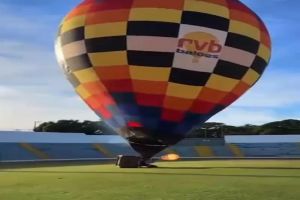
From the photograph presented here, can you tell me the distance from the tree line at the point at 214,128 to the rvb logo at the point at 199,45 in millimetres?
53359

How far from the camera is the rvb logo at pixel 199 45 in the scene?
20.0 metres

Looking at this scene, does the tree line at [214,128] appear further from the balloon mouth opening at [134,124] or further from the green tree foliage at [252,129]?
the balloon mouth opening at [134,124]

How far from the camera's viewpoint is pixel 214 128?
88438 millimetres

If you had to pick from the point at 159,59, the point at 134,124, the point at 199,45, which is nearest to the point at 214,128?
the point at 134,124

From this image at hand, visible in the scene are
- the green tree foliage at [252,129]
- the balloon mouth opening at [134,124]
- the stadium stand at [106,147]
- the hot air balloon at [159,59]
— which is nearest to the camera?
the hot air balloon at [159,59]

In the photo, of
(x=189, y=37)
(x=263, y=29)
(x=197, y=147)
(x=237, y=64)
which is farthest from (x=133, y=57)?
(x=197, y=147)

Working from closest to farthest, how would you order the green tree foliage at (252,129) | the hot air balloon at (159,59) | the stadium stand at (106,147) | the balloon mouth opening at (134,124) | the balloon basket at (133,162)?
the hot air balloon at (159,59)
the balloon mouth opening at (134,124)
the balloon basket at (133,162)
the stadium stand at (106,147)
the green tree foliage at (252,129)

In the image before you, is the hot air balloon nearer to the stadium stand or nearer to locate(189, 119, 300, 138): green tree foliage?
the stadium stand

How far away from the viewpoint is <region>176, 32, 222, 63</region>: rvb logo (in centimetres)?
2002

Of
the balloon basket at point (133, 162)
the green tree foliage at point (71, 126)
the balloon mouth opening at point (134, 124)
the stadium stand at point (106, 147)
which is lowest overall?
the balloon basket at point (133, 162)

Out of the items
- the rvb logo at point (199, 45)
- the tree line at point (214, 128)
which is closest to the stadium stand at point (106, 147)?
the tree line at point (214, 128)

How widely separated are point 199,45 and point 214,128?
2718 inches

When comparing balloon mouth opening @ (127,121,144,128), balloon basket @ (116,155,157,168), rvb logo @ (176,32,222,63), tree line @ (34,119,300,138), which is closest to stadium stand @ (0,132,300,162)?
tree line @ (34,119,300,138)

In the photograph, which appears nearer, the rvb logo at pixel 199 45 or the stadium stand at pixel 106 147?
the rvb logo at pixel 199 45
